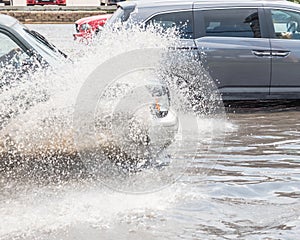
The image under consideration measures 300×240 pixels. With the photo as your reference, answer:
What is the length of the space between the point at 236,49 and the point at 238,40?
0.16m

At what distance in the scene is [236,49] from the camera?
9.27 m

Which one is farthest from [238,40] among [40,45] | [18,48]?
[18,48]

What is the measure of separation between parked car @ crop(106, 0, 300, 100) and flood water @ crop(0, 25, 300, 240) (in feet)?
8.88

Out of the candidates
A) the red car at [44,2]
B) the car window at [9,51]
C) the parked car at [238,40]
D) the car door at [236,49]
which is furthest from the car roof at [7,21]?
the red car at [44,2]

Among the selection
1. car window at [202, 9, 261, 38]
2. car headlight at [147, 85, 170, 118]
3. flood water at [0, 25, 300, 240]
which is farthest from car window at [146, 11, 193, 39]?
flood water at [0, 25, 300, 240]

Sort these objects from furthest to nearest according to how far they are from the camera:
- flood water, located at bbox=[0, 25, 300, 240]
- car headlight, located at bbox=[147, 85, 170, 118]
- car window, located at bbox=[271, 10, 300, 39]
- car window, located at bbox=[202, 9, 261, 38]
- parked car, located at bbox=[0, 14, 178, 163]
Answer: car window, located at bbox=[271, 10, 300, 39]
car window, located at bbox=[202, 9, 261, 38]
car headlight, located at bbox=[147, 85, 170, 118]
parked car, located at bbox=[0, 14, 178, 163]
flood water, located at bbox=[0, 25, 300, 240]

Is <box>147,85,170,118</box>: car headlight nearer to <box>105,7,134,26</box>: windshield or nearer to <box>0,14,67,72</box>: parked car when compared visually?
<box>0,14,67,72</box>: parked car

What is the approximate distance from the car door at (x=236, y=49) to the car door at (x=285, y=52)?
12 centimetres

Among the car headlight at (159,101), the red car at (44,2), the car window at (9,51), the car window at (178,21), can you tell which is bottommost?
the car headlight at (159,101)

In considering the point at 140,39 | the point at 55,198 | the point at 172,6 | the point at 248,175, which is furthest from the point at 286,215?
the point at 172,6

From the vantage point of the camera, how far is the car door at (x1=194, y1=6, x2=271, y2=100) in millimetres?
9258

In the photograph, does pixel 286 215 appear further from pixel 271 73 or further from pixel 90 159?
pixel 271 73

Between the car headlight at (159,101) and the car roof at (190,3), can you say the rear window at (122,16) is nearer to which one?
the car roof at (190,3)

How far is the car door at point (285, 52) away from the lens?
30.6 ft
